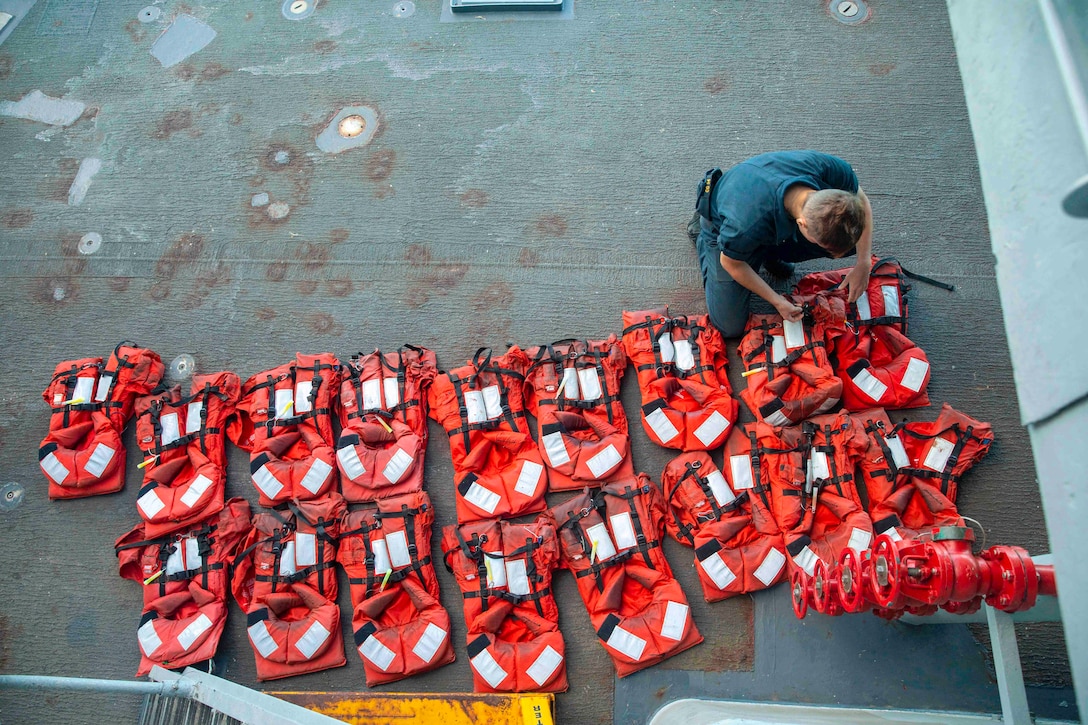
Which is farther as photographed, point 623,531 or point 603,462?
point 603,462

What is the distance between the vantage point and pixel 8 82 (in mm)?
5023

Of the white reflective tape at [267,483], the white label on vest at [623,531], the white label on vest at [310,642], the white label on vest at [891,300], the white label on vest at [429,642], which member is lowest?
the white label on vest at [310,642]

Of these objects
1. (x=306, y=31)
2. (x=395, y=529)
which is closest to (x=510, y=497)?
(x=395, y=529)

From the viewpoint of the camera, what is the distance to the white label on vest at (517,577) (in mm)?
3293

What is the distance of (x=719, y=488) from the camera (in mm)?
3361

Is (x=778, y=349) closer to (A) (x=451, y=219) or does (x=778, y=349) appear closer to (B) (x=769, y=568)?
(B) (x=769, y=568)

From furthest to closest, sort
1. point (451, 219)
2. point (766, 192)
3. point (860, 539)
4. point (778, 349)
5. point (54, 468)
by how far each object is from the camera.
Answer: point (451, 219), point (54, 468), point (778, 349), point (860, 539), point (766, 192)

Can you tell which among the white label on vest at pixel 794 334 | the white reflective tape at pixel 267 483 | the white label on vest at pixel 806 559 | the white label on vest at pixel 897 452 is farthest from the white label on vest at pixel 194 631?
the white label on vest at pixel 897 452

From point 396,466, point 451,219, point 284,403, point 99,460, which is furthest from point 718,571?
point 99,460

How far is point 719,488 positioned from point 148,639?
2.71 meters

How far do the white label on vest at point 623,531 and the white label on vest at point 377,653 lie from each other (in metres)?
1.12

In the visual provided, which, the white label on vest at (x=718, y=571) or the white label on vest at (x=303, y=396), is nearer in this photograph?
the white label on vest at (x=718, y=571)

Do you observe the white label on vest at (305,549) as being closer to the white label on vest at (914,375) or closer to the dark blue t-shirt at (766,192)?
the dark blue t-shirt at (766,192)

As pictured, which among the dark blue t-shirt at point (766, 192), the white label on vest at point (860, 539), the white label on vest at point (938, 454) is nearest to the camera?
the dark blue t-shirt at point (766, 192)
